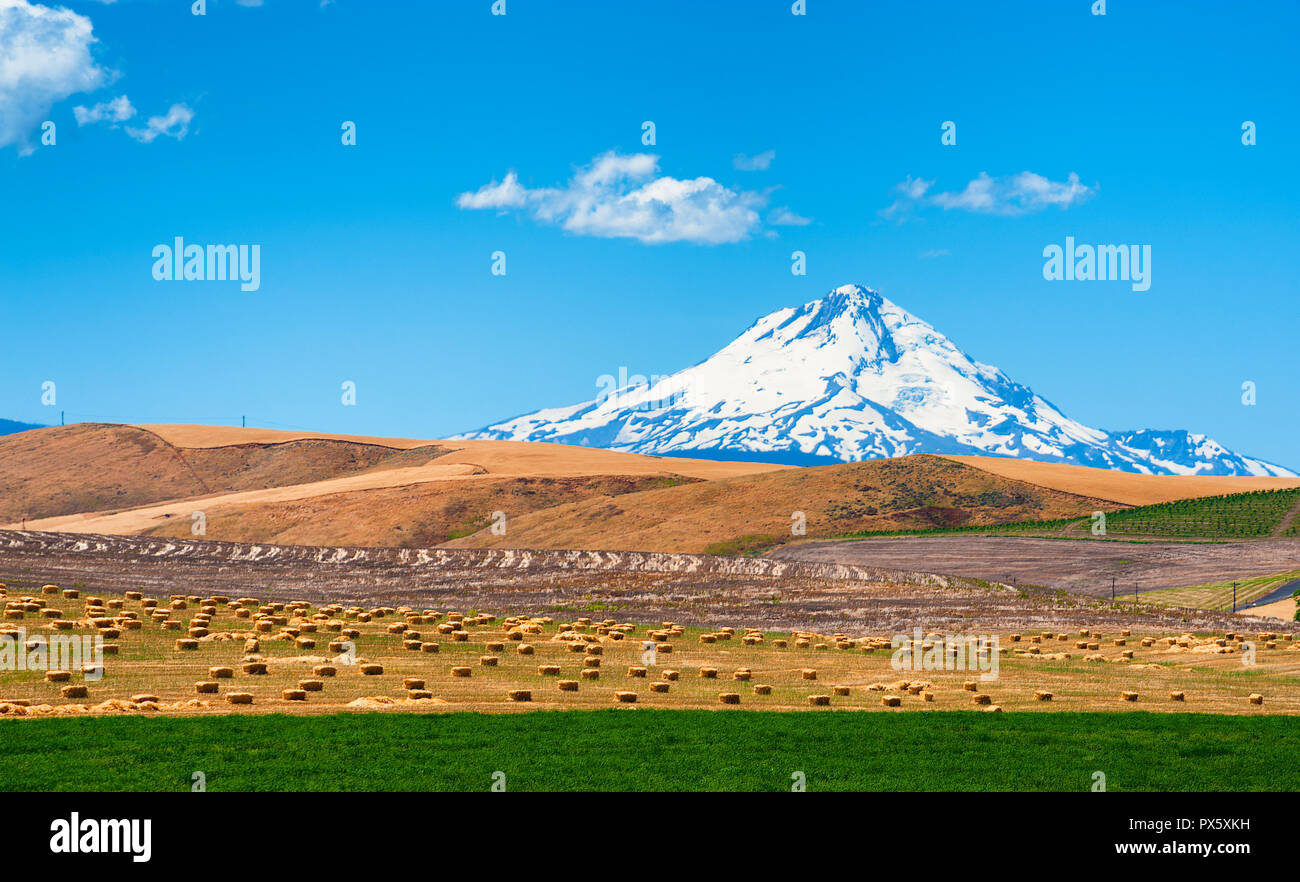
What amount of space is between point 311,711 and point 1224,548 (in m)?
105

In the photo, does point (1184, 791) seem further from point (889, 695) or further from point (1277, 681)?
point (1277, 681)

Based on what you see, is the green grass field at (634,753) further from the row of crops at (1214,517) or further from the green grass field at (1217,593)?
the row of crops at (1214,517)

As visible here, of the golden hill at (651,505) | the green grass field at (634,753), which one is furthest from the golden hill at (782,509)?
the green grass field at (634,753)

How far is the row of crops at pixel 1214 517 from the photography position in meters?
136

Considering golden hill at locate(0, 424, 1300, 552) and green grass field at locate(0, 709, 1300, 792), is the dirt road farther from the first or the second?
golden hill at locate(0, 424, 1300, 552)

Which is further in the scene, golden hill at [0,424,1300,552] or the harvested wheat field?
the harvested wheat field

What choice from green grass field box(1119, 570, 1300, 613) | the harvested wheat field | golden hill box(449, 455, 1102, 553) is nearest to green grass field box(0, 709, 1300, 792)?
green grass field box(1119, 570, 1300, 613)

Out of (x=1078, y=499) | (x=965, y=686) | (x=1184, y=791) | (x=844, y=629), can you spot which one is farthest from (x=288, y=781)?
(x=1078, y=499)

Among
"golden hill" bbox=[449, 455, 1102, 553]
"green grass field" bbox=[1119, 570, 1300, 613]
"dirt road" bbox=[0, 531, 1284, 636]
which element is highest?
"golden hill" bbox=[449, 455, 1102, 553]

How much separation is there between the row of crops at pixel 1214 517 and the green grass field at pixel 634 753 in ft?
362

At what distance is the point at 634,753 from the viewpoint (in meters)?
29.2

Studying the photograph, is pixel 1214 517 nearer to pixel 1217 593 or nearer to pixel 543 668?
pixel 1217 593

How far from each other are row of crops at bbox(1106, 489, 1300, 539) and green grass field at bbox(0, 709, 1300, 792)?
11042 cm

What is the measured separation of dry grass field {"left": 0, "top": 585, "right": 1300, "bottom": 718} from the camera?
3575 centimetres
